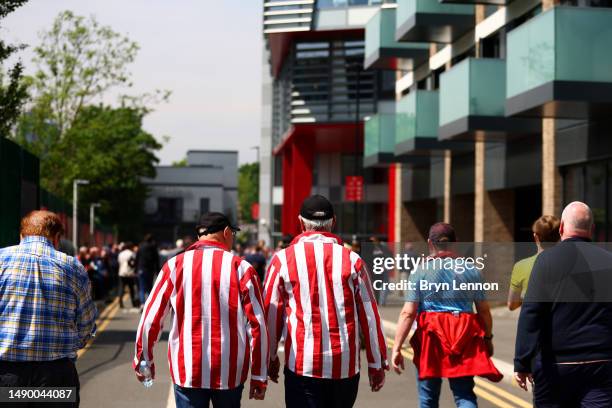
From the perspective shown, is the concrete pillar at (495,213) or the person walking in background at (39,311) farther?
the concrete pillar at (495,213)

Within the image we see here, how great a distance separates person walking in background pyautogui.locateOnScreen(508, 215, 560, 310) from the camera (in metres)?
7.89

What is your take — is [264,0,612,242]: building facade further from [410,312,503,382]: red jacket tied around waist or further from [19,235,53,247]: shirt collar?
[19,235,53,247]: shirt collar

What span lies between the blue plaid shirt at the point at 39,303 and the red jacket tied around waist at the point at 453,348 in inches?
103

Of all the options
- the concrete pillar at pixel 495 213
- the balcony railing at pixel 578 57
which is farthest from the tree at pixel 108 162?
the balcony railing at pixel 578 57

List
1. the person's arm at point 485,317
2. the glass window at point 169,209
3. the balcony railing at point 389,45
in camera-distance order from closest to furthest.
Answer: the person's arm at point 485,317 < the balcony railing at point 389,45 < the glass window at point 169,209

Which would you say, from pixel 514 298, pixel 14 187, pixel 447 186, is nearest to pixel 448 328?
pixel 514 298

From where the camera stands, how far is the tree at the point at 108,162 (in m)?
61.8

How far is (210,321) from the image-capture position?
6.17 meters

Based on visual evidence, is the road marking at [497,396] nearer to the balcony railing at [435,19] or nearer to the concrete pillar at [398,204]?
the balcony railing at [435,19]

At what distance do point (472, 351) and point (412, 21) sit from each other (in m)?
23.3

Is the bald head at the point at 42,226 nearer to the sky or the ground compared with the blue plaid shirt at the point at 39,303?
nearer to the sky

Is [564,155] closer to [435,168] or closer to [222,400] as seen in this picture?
[435,168]

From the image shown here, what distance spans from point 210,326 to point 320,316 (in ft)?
1.99

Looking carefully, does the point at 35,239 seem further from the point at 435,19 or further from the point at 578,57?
the point at 435,19
